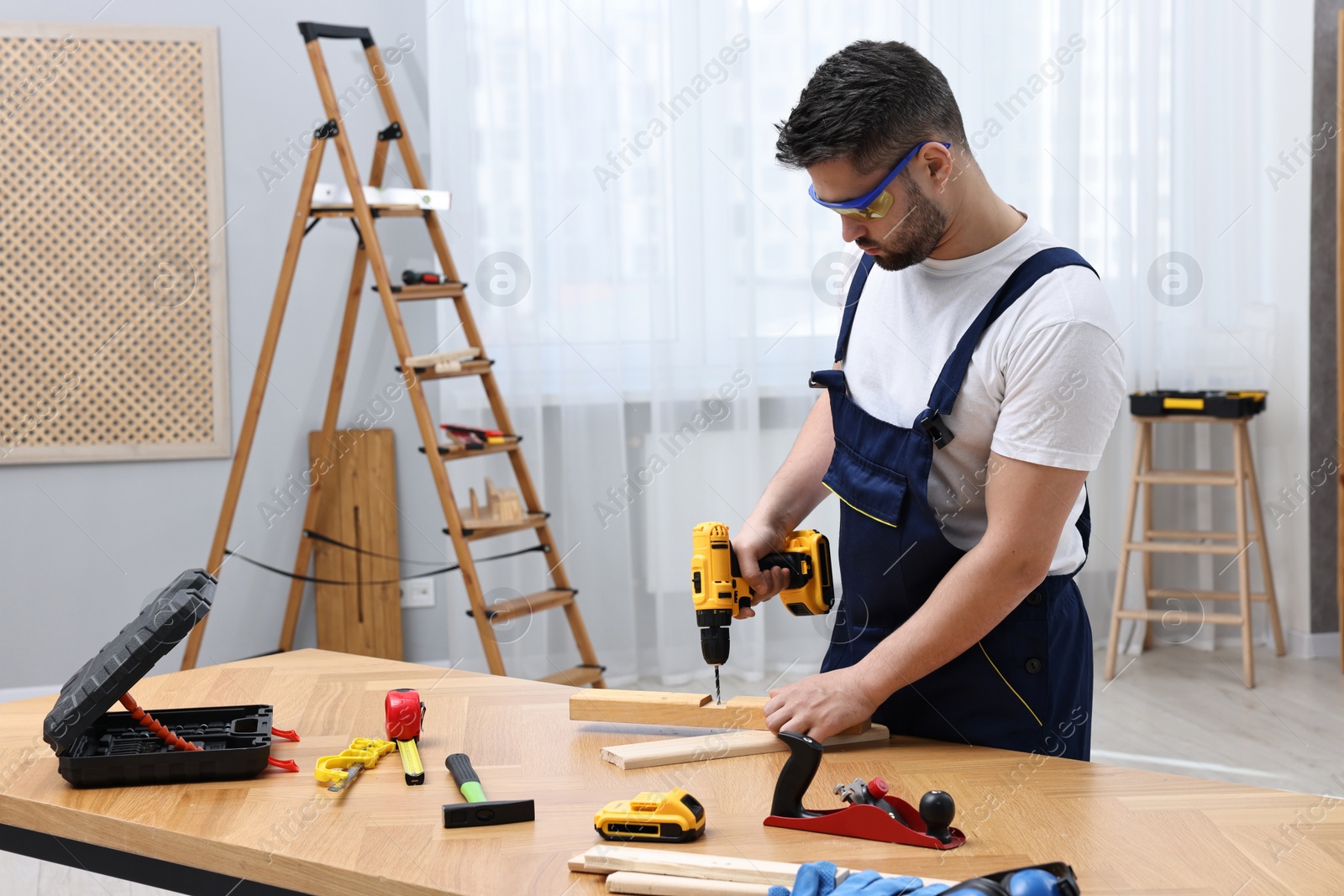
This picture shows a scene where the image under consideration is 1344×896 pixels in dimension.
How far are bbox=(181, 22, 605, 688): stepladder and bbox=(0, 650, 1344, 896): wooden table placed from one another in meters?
1.66

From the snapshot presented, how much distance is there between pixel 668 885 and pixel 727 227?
9.80 feet

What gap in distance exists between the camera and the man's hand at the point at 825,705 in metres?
1.34

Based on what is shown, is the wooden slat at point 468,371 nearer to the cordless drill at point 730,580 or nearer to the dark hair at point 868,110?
the cordless drill at point 730,580

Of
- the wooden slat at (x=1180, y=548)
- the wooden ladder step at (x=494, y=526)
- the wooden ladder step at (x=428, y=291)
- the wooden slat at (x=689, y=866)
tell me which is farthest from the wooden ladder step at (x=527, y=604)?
the wooden slat at (x=689, y=866)

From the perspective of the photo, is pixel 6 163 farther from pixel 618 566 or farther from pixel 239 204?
pixel 618 566

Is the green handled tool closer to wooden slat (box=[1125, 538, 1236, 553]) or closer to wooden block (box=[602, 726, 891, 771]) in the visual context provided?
wooden block (box=[602, 726, 891, 771])

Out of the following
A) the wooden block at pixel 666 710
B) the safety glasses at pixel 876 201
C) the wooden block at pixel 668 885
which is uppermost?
the safety glasses at pixel 876 201

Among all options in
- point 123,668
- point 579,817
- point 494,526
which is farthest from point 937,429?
point 494,526

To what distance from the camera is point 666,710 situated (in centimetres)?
144

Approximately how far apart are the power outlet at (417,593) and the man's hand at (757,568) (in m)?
2.27

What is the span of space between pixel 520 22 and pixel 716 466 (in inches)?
64.0

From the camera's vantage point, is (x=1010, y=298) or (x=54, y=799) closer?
(x=54, y=799)

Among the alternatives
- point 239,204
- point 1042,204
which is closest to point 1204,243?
point 1042,204

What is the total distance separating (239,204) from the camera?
353cm
